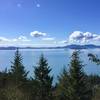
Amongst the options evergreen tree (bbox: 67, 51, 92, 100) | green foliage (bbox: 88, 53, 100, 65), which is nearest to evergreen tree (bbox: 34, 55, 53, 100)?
evergreen tree (bbox: 67, 51, 92, 100)

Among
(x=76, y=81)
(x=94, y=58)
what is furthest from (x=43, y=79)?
(x=94, y=58)

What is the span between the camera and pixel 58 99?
111ft

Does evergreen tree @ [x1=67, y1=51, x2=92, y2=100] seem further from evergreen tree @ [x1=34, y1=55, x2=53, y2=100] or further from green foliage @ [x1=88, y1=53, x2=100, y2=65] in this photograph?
green foliage @ [x1=88, y1=53, x2=100, y2=65]

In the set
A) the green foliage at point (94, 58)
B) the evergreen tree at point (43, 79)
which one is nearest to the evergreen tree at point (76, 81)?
the evergreen tree at point (43, 79)

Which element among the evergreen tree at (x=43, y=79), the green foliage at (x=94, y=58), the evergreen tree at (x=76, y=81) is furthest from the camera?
the evergreen tree at (x=43, y=79)

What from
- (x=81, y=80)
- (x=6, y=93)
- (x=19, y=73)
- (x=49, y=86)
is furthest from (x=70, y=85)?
(x=6, y=93)

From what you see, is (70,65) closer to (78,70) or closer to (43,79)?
(78,70)

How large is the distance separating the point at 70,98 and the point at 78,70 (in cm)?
344

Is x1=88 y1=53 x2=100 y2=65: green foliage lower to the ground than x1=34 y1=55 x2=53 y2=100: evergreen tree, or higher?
higher

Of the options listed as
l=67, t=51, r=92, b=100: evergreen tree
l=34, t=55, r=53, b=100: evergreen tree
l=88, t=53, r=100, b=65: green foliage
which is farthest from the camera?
l=34, t=55, r=53, b=100: evergreen tree

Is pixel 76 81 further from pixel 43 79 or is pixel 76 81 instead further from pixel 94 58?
pixel 94 58

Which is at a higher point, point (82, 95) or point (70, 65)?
point (70, 65)

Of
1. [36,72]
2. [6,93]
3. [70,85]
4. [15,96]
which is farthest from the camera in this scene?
[36,72]

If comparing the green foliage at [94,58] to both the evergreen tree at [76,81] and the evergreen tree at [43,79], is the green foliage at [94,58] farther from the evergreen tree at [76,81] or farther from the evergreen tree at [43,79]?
the evergreen tree at [43,79]
